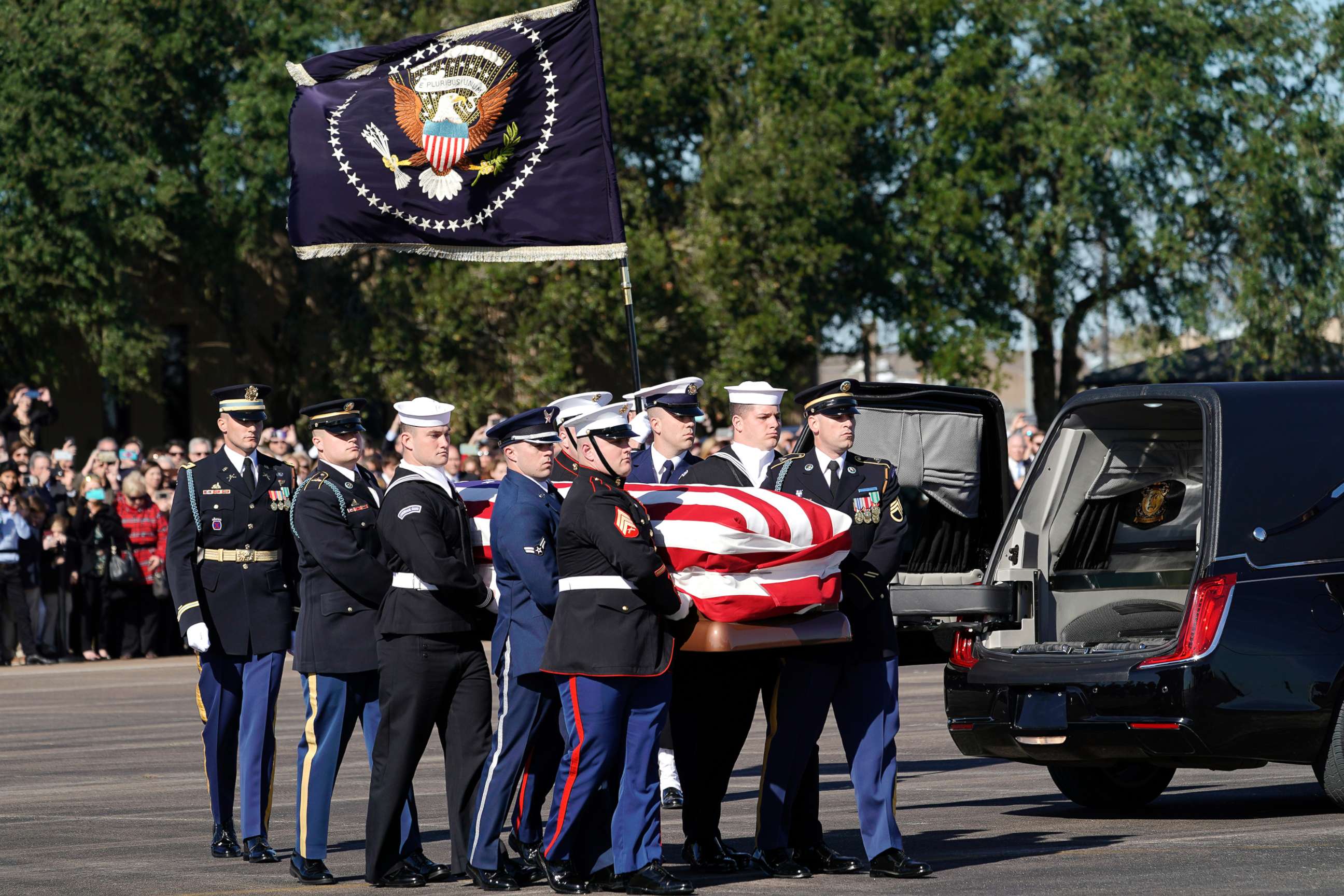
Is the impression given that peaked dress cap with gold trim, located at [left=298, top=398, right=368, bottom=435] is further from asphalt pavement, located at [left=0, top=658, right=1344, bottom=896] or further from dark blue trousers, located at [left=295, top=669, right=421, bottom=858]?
asphalt pavement, located at [left=0, top=658, right=1344, bottom=896]

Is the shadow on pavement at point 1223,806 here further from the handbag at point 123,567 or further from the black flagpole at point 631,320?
the handbag at point 123,567

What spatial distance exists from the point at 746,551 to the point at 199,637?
281cm

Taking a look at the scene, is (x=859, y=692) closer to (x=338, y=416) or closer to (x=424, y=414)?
(x=424, y=414)

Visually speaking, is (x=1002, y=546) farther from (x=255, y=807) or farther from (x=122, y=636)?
(x=122, y=636)

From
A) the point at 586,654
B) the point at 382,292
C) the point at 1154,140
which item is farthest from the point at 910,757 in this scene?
the point at 1154,140

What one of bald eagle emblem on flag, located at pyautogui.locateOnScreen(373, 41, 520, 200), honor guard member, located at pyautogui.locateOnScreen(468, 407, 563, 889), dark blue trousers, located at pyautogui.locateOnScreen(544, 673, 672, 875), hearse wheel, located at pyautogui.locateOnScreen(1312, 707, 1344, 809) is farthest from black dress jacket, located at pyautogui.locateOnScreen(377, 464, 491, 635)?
bald eagle emblem on flag, located at pyautogui.locateOnScreen(373, 41, 520, 200)

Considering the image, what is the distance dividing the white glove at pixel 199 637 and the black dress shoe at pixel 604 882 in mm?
2366

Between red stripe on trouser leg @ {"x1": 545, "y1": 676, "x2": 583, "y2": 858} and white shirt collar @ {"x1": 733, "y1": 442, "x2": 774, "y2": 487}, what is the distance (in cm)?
189

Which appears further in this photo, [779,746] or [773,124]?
[773,124]

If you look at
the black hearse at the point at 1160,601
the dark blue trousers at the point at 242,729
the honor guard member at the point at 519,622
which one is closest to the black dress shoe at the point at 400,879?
the honor guard member at the point at 519,622

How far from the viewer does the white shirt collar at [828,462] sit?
8945 mm

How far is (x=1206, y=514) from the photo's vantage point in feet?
30.1

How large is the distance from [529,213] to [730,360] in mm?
25172

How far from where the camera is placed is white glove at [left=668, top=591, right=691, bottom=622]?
8.02m
